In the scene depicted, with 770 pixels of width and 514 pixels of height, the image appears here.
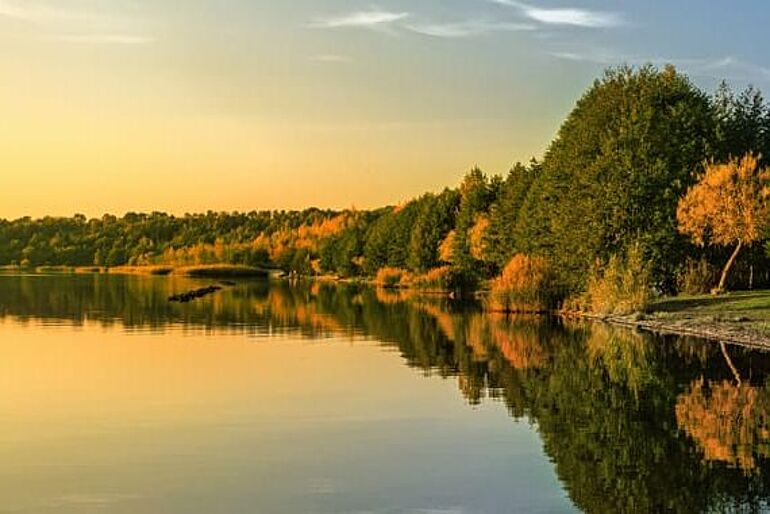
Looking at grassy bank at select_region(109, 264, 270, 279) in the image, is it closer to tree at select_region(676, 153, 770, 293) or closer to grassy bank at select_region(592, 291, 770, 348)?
tree at select_region(676, 153, 770, 293)

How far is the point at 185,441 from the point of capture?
70.1 ft

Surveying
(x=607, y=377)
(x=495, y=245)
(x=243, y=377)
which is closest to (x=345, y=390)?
(x=243, y=377)

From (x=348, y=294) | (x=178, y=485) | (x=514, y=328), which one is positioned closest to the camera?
(x=178, y=485)

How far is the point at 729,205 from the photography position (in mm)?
56156

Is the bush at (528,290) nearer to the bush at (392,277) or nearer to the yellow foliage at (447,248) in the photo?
the yellow foliage at (447,248)

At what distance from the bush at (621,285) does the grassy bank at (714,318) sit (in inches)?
31.8

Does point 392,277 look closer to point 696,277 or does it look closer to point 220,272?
point 220,272

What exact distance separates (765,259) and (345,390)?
4463 centimetres

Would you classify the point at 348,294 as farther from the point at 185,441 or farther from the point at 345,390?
the point at 185,441

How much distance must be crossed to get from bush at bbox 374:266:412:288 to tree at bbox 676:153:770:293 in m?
56.0

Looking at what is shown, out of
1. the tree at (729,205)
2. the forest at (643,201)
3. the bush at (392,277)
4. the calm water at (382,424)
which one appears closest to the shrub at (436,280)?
the bush at (392,277)

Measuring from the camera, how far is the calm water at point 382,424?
662 inches

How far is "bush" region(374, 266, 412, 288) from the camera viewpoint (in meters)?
113

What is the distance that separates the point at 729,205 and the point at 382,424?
3858 cm
